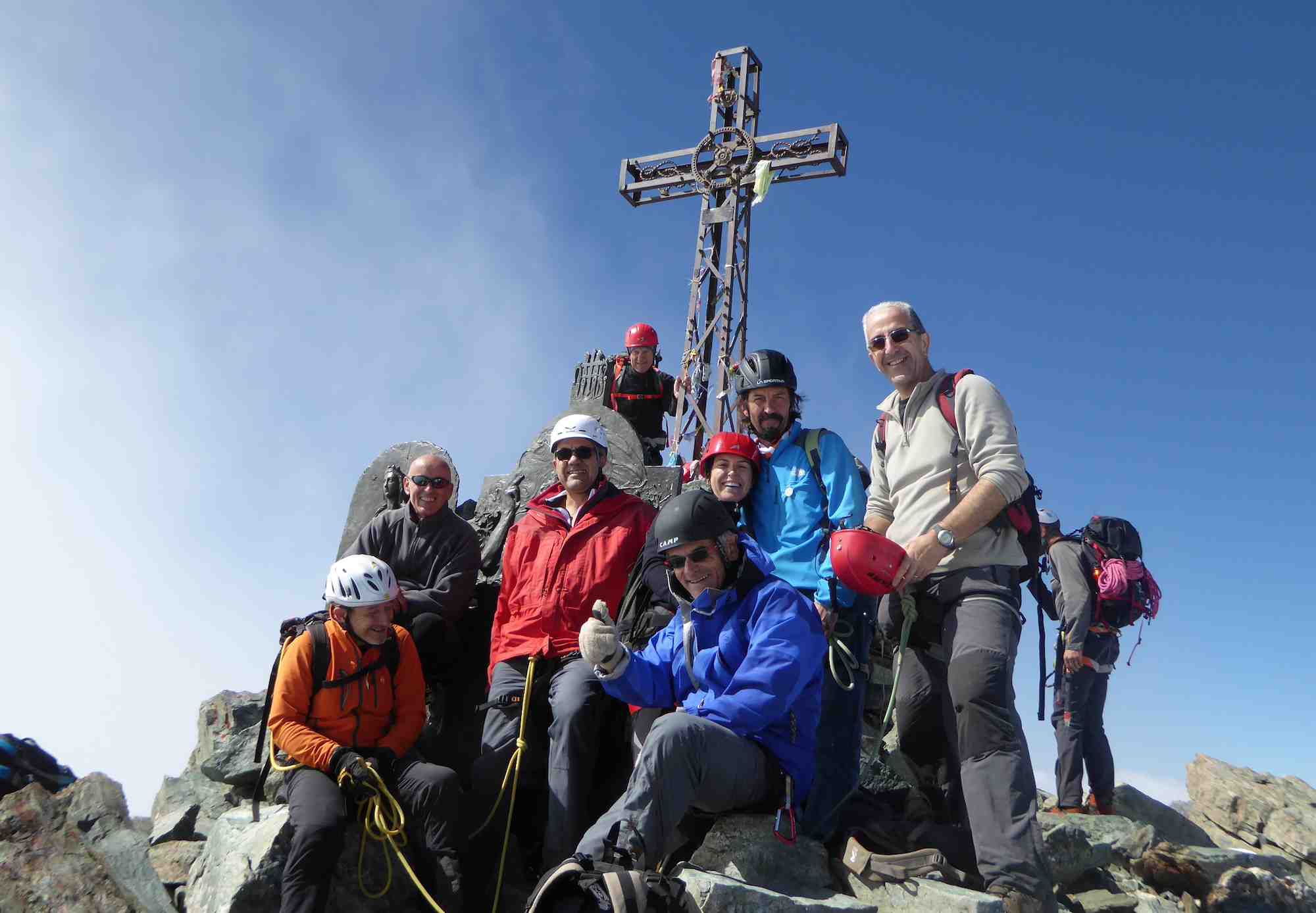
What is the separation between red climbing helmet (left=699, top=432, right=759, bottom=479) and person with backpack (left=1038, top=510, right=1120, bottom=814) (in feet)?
16.5

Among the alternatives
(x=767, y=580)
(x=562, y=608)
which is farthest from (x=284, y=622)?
(x=767, y=580)

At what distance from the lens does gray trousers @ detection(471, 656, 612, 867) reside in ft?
16.2

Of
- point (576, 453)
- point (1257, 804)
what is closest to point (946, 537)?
point (576, 453)

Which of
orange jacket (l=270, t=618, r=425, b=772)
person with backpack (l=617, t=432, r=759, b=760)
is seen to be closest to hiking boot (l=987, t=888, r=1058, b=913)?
person with backpack (l=617, t=432, r=759, b=760)

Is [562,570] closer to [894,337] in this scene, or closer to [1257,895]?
[894,337]

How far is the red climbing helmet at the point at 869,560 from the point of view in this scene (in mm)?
4613

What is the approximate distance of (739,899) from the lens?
4.03m

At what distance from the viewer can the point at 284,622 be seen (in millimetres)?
6285

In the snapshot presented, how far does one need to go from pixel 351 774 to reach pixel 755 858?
7.61ft

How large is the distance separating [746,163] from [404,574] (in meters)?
9.89

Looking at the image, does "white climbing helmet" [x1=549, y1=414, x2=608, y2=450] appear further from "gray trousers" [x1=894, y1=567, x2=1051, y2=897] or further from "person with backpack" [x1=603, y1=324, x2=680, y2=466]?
"person with backpack" [x1=603, y1=324, x2=680, y2=466]

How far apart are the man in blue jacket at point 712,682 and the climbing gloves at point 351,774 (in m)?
1.56

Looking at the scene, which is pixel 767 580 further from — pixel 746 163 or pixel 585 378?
pixel 746 163

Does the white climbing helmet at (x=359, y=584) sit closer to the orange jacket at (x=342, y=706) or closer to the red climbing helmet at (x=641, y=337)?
the orange jacket at (x=342, y=706)
